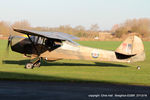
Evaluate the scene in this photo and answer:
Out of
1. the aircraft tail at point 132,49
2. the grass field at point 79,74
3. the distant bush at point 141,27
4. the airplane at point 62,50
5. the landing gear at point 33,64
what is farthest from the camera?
the distant bush at point 141,27

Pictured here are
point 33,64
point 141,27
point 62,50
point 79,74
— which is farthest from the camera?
point 141,27

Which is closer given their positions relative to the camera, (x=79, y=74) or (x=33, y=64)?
(x=79, y=74)

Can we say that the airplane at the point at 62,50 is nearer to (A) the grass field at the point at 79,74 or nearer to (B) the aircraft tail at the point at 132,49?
(B) the aircraft tail at the point at 132,49

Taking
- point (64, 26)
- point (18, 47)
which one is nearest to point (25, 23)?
point (64, 26)

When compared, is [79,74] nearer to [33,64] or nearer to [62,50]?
[62,50]

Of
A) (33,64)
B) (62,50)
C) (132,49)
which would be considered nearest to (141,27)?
(132,49)

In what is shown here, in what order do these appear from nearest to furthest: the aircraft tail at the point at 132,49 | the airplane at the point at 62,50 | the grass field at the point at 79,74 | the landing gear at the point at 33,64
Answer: the grass field at the point at 79,74, the landing gear at the point at 33,64, the aircraft tail at the point at 132,49, the airplane at the point at 62,50

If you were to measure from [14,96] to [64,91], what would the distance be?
188cm

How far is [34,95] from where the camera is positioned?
31.2 feet

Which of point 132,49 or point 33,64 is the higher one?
point 132,49

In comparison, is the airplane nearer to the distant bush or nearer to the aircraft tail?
the aircraft tail

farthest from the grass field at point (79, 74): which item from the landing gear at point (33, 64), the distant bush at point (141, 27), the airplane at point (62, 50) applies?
the distant bush at point (141, 27)

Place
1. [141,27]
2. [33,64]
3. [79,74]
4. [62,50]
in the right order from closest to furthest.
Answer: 1. [79,74]
2. [33,64]
3. [62,50]
4. [141,27]

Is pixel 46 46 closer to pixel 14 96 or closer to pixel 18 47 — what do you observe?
pixel 18 47
